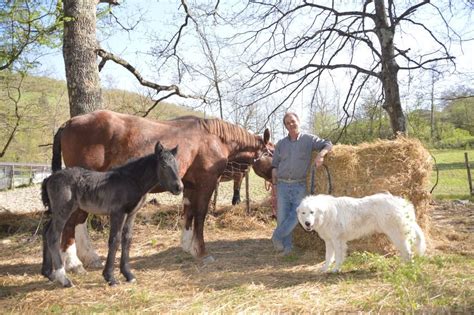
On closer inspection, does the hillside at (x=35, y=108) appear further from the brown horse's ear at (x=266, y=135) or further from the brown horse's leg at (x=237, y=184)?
the brown horse's ear at (x=266, y=135)

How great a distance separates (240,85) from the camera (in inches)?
392

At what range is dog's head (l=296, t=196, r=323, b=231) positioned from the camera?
4.59 m

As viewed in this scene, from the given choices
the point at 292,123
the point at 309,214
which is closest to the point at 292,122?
the point at 292,123

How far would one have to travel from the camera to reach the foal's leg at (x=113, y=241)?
4.57m

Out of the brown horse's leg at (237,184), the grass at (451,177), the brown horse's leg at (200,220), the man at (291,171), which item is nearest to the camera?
the man at (291,171)

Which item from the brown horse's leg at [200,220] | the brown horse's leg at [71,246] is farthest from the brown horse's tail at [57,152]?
the brown horse's leg at [200,220]

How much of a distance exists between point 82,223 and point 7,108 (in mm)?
12136

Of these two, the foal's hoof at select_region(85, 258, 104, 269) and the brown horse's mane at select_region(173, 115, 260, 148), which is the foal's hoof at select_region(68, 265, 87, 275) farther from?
the brown horse's mane at select_region(173, 115, 260, 148)

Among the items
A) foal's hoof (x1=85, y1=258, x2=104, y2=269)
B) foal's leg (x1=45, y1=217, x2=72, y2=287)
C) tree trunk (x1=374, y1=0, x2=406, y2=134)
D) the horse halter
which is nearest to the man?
the horse halter

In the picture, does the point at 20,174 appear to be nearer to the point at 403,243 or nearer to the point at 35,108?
the point at 35,108

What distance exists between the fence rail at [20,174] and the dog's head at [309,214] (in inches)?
976

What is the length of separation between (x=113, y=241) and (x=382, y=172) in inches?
162

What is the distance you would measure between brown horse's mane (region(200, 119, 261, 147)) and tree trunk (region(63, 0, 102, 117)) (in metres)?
2.73

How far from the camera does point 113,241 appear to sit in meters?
4.61
